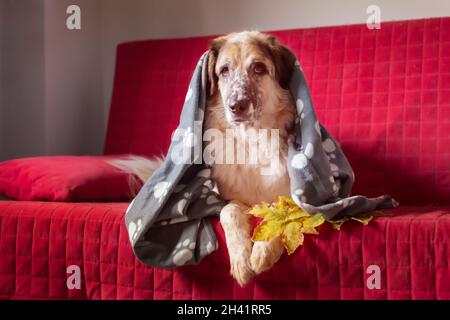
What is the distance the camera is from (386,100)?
2393 millimetres

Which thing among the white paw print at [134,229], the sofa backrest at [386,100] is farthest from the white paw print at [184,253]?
the sofa backrest at [386,100]

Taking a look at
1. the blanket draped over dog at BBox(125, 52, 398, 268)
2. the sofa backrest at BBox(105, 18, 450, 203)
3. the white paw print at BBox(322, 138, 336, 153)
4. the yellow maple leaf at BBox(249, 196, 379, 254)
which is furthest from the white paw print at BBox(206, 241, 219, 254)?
the sofa backrest at BBox(105, 18, 450, 203)

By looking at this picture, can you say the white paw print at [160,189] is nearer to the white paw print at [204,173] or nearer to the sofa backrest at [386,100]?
the white paw print at [204,173]

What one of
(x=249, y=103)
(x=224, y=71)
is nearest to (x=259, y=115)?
(x=249, y=103)

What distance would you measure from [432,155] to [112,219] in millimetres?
1117

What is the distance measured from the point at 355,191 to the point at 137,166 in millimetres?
783

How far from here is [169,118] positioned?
275cm

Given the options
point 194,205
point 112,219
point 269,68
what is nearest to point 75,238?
point 112,219

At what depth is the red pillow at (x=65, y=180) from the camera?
7.04ft

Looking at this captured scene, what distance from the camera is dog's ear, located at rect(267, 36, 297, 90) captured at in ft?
6.62

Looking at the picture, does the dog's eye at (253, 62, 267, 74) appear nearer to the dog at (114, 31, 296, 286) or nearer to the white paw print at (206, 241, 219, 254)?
the dog at (114, 31, 296, 286)

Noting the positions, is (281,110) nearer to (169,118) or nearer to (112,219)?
(112,219)

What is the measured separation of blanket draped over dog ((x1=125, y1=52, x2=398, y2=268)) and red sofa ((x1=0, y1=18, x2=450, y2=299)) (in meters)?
0.06

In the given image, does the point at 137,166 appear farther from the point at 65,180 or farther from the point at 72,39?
the point at 72,39
